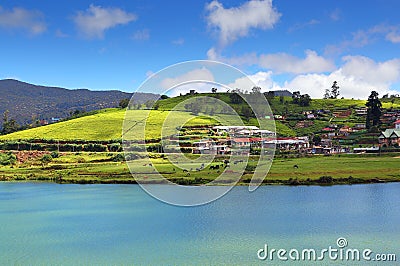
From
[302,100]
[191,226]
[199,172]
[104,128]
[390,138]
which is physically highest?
[302,100]

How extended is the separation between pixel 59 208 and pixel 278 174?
21.2 meters

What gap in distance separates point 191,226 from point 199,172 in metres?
20.2

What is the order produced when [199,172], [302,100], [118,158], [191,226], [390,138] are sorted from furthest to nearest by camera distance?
[302,100]
[390,138]
[118,158]
[199,172]
[191,226]

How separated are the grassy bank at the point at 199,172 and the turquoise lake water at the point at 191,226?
4.42m

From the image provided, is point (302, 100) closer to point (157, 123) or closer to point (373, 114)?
point (373, 114)

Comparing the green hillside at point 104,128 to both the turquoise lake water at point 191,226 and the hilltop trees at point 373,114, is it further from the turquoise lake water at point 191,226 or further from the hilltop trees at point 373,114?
the turquoise lake water at point 191,226

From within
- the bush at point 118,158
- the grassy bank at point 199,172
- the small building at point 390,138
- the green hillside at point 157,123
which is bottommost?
the grassy bank at point 199,172

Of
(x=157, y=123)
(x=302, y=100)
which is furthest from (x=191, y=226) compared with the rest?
(x=302, y=100)

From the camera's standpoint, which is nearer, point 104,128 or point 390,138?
point 390,138

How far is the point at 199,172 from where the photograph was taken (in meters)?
46.0

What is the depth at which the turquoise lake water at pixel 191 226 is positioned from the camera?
68.6 feet

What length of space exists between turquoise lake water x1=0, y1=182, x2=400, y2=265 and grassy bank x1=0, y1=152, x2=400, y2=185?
14.5ft

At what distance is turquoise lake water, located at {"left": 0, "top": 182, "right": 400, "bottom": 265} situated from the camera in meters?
20.9

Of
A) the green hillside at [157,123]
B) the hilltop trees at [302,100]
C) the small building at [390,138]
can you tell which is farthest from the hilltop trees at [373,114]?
the hilltop trees at [302,100]
